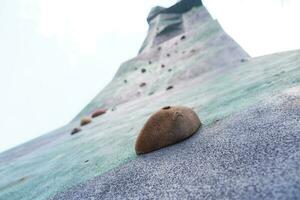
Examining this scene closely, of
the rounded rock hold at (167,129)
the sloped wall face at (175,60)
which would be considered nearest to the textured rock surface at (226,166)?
the rounded rock hold at (167,129)

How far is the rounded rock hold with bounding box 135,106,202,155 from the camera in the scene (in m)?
1.84

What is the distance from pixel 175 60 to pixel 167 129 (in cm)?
802

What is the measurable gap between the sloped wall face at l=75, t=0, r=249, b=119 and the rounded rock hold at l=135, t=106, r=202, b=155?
208 inches

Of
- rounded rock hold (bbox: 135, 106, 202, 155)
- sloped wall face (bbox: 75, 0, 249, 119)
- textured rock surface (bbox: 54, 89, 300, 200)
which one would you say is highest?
sloped wall face (bbox: 75, 0, 249, 119)

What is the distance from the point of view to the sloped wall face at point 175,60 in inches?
313

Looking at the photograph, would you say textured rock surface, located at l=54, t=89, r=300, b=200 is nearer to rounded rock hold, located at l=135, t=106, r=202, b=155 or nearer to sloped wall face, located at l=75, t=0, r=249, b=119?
rounded rock hold, located at l=135, t=106, r=202, b=155

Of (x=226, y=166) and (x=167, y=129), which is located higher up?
(x=167, y=129)

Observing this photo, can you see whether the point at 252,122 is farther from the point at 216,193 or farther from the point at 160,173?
the point at 216,193

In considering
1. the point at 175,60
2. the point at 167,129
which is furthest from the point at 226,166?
the point at 175,60

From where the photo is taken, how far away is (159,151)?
1829mm

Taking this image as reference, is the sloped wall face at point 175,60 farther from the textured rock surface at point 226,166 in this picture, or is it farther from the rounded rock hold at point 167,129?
the textured rock surface at point 226,166

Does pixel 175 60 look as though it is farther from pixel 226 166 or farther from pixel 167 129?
pixel 226 166

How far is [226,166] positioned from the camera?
1242mm

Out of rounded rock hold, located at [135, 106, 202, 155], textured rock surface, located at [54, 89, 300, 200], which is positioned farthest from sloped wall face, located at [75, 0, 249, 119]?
textured rock surface, located at [54, 89, 300, 200]
